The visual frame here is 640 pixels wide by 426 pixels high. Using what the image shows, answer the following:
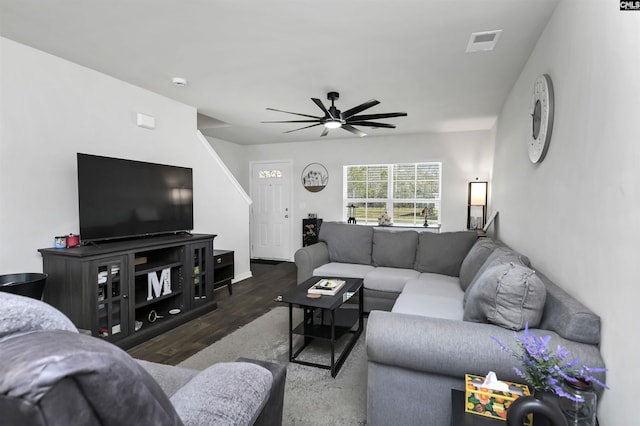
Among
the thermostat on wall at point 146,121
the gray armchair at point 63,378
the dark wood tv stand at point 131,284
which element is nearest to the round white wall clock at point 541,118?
the gray armchair at point 63,378

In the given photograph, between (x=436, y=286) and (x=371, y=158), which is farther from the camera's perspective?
(x=371, y=158)

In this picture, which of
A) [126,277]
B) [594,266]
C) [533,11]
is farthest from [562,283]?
[126,277]

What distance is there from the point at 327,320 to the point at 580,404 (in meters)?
2.07

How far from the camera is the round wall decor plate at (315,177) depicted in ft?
21.5

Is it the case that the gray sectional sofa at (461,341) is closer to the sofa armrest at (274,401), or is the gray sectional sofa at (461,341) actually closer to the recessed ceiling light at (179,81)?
the sofa armrest at (274,401)

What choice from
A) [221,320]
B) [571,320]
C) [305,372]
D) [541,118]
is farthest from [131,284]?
[541,118]

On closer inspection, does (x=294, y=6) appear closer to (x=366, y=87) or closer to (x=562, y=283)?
(x=366, y=87)

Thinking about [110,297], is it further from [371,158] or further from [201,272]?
[371,158]

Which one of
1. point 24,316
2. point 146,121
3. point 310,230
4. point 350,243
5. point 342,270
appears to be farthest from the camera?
point 310,230

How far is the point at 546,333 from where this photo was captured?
1487 mm

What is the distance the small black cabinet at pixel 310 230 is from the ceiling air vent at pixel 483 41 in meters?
4.29

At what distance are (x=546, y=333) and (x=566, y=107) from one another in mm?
1210

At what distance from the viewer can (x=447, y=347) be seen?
150 cm

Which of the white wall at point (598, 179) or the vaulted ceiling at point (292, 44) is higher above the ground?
the vaulted ceiling at point (292, 44)
